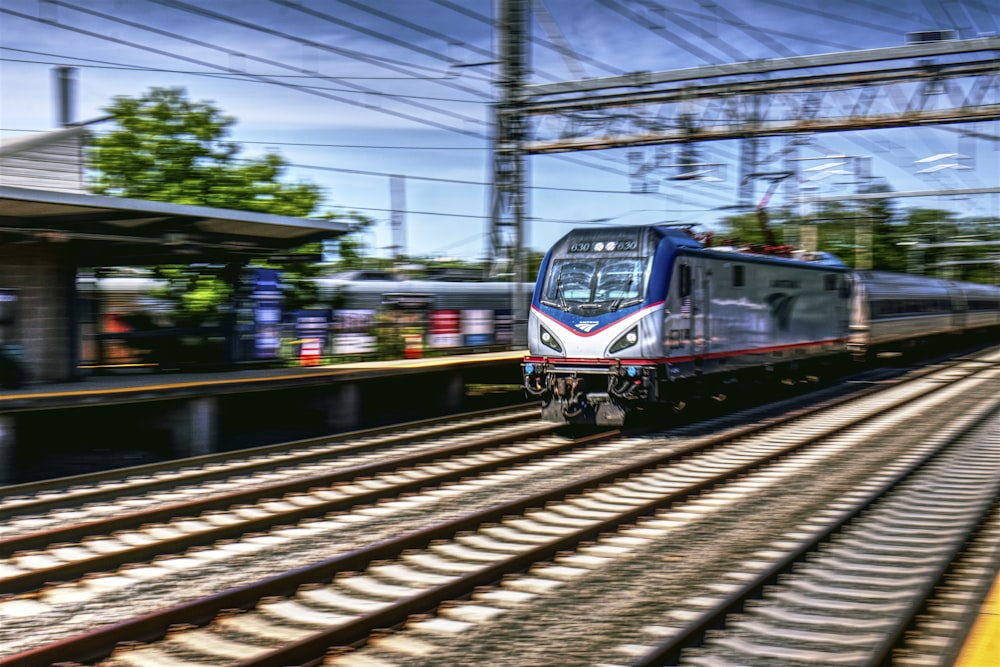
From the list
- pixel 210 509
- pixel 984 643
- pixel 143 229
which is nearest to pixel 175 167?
pixel 143 229

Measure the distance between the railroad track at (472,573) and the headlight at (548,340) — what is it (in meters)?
2.41

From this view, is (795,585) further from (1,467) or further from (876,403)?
(876,403)

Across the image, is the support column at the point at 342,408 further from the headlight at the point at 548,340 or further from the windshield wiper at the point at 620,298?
the windshield wiper at the point at 620,298

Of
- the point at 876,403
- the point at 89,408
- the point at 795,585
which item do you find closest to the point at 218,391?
the point at 89,408

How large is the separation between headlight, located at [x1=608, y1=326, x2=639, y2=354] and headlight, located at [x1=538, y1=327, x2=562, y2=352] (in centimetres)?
87

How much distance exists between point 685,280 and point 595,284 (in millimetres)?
1332

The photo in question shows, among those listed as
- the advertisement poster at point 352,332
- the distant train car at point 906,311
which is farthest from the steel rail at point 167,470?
the distant train car at point 906,311

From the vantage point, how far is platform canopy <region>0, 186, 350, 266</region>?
11.1 m

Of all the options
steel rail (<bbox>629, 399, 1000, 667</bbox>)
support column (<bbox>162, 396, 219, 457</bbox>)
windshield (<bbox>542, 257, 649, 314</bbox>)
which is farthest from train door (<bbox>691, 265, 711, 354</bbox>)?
support column (<bbox>162, 396, 219, 457</bbox>)

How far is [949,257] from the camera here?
66.4 meters

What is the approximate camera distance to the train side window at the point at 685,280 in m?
13.8

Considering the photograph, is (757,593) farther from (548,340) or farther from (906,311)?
(906,311)

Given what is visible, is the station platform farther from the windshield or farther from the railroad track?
the railroad track

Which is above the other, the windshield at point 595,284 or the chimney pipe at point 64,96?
the chimney pipe at point 64,96
